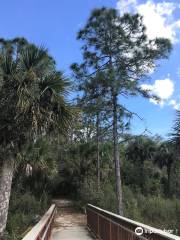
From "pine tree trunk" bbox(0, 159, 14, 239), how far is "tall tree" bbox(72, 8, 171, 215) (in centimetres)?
761

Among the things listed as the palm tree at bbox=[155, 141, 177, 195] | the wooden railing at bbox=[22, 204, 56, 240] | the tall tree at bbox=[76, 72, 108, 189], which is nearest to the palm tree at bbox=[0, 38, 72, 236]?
the wooden railing at bbox=[22, 204, 56, 240]

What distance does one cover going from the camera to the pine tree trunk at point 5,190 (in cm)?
1255

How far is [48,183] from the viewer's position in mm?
33469

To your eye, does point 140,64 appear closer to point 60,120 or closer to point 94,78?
point 94,78

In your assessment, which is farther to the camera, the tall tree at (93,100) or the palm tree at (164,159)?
the palm tree at (164,159)

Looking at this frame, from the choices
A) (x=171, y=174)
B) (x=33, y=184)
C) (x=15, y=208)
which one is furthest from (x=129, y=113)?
(x=171, y=174)

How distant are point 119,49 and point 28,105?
9.42 m

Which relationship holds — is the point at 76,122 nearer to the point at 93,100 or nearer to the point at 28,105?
the point at 28,105

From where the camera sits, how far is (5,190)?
12797mm

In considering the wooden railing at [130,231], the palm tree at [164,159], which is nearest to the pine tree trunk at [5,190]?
the wooden railing at [130,231]

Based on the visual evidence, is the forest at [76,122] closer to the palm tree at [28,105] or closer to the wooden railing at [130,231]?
the palm tree at [28,105]

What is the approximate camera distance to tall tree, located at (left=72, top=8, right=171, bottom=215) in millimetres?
19922

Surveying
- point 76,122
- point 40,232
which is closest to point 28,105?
point 76,122

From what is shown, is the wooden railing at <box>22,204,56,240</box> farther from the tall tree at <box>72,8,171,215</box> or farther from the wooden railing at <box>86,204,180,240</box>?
the tall tree at <box>72,8,171,215</box>
